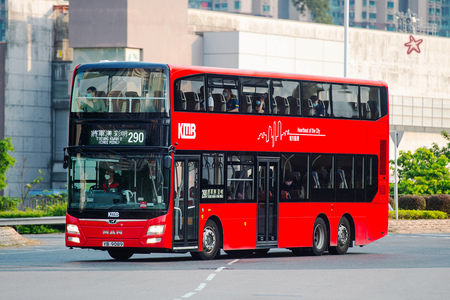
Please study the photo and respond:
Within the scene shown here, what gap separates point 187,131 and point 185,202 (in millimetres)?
1504

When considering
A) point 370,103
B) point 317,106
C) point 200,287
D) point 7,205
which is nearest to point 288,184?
point 317,106

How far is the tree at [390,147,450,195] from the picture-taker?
180 feet

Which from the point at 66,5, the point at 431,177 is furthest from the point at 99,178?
the point at 66,5

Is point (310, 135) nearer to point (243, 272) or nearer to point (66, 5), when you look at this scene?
point (243, 272)

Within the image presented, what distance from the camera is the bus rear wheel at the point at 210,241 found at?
23125mm

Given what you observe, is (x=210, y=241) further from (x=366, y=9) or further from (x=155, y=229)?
(x=366, y=9)

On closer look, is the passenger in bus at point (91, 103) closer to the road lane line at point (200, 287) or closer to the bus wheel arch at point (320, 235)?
the road lane line at point (200, 287)

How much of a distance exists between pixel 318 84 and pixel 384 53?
51887 millimetres

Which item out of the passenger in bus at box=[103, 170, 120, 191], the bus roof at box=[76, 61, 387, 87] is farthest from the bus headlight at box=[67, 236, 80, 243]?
the bus roof at box=[76, 61, 387, 87]

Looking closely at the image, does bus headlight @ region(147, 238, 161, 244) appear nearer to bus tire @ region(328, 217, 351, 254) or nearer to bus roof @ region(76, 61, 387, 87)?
bus roof @ region(76, 61, 387, 87)

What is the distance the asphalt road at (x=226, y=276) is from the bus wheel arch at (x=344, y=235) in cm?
27

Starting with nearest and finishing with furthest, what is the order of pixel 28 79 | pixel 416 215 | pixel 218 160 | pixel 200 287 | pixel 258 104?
1. pixel 200 287
2. pixel 218 160
3. pixel 258 104
4. pixel 416 215
5. pixel 28 79

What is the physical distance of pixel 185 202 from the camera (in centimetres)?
2258

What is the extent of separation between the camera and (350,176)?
88.7 feet
